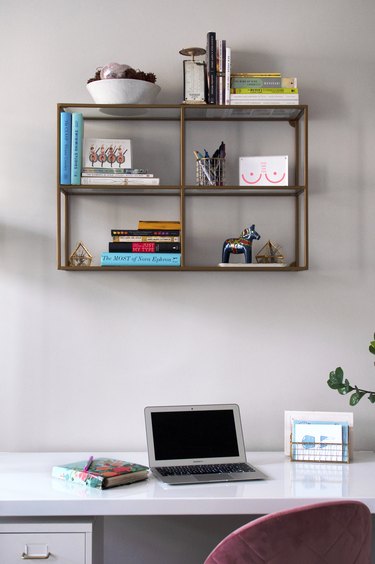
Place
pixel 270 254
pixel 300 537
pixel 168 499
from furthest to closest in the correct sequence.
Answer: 1. pixel 270 254
2. pixel 168 499
3. pixel 300 537

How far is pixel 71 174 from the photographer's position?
264cm

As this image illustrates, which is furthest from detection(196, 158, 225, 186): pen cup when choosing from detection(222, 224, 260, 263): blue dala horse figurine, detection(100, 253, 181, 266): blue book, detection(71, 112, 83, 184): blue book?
detection(71, 112, 83, 184): blue book

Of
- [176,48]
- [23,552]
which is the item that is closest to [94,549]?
[23,552]

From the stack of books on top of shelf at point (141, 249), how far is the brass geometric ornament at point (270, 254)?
35cm

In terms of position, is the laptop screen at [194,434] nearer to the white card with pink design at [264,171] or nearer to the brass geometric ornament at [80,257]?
the brass geometric ornament at [80,257]

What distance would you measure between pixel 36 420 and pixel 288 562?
1.39 meters

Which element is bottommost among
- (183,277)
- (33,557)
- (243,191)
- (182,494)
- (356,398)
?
(33,557)

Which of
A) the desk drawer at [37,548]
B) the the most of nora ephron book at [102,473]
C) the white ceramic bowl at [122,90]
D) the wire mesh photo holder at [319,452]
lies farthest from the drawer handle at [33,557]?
the white ceramic bowl at [122,90]

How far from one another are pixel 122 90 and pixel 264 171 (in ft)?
2.01

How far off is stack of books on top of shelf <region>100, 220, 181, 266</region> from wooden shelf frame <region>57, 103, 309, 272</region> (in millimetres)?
27

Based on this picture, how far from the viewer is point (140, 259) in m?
2.63

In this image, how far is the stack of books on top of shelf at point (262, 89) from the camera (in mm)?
2676

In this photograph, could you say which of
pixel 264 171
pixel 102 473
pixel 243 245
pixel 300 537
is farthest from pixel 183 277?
pixel 300 537

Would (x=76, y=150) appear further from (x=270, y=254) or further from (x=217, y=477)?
(x=217, y=477)
